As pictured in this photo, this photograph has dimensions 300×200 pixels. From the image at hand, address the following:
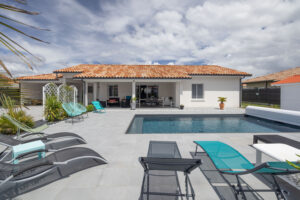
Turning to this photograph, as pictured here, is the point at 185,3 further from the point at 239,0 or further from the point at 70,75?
the point at 70,75

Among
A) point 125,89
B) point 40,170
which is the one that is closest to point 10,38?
point 40,170

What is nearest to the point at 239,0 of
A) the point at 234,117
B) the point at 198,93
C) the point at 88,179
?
the point at 234,117

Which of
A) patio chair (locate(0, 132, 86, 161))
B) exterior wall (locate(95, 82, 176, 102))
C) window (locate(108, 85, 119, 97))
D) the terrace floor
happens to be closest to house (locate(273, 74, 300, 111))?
exterior wall (locate(95, 82, 176, 102))

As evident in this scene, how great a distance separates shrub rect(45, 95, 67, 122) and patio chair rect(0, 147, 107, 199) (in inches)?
249

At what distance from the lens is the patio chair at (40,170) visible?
8.20 feet

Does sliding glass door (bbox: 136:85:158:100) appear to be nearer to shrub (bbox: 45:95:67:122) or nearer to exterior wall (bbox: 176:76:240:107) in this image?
exterior wall (bbox: 176:76:240:107)

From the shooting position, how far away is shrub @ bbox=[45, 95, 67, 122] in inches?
350

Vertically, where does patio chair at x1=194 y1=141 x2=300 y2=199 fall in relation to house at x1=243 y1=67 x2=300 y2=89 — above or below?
→ below

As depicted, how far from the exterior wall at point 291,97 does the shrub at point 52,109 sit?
60.7 feet

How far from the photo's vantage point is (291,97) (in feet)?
43.1

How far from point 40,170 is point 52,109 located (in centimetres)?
684

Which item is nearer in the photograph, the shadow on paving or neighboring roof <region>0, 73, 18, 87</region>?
neighboring roof <region>0, 73, 18, 87</region>

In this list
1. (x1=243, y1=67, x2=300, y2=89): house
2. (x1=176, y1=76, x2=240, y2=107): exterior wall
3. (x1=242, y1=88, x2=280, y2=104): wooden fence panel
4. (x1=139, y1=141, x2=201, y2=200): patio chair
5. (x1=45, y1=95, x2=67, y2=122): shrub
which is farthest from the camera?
(x1=243, y1=67, x2=300, y2=89): house

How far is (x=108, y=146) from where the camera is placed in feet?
16.7
